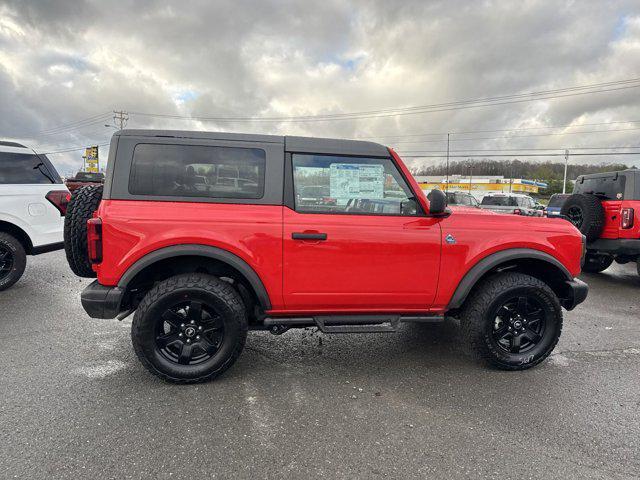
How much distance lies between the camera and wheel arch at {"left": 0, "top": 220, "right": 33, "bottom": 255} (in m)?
5.27

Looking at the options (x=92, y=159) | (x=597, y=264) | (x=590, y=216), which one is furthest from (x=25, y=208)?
(x=92, y=159)

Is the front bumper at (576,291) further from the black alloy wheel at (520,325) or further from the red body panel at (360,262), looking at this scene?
the red body panel at (360,262)

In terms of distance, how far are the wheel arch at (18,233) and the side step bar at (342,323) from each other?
15.0ft

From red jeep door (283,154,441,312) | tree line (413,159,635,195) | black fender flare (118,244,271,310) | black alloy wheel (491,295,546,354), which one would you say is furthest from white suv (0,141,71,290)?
tree line (413,159,635,195)

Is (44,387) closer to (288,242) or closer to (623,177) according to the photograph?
(288,242)

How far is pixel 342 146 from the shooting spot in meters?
3.03

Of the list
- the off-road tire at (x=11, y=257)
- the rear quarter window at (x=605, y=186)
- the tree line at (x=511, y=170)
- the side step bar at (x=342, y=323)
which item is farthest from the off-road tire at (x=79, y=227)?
the tree line at (x=511, y=170)

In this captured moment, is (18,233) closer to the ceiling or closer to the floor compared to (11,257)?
closer to the ceiling

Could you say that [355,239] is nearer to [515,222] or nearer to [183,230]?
[183,230]

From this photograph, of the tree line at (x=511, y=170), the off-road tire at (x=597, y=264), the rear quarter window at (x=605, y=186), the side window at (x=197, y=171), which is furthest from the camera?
the tree line at (x=511, y=170)

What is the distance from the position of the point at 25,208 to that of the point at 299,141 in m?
4.71

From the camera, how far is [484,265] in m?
3.07

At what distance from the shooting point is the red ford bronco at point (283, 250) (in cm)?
276

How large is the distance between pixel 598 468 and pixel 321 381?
6.00 feet
